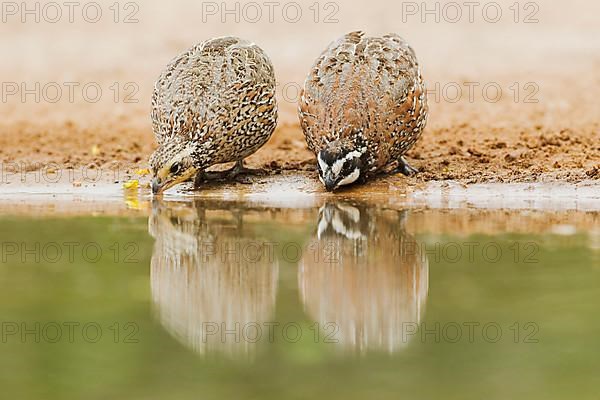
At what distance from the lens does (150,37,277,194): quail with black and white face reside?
1112cm

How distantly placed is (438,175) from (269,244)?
3824 millimetres

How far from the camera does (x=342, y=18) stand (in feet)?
64.6

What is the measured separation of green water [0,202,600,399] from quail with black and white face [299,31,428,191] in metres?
1.82

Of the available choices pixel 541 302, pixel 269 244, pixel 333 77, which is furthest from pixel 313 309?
pixel 333 77

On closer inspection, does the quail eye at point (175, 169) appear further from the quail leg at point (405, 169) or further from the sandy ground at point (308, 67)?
the quail leg at point (405, 169)

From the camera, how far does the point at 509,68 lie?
17.5 metres

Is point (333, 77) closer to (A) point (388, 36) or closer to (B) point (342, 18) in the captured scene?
(A) point (388, 36)

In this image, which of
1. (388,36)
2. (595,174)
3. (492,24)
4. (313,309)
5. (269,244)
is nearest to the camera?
(313,309)

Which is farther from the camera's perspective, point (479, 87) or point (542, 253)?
point (479, 87)

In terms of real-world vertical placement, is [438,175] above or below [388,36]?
below

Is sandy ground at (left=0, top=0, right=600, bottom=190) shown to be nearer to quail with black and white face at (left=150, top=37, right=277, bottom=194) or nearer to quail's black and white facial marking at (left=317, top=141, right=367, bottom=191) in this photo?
quail's black and white facial marking at (left=317, top=141, right=367, bottom=191)

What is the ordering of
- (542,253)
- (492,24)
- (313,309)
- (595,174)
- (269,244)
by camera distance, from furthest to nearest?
(492,24), (595,174), (269,244), (542,253), (313,309)

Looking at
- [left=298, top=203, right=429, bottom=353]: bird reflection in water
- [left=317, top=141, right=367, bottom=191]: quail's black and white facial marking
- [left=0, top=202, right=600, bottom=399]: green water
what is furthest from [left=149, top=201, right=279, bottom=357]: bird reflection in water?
[left=317, top=141, right=367, bottom=191]: quail's black and white facial marking

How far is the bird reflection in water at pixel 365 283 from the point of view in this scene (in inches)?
230
